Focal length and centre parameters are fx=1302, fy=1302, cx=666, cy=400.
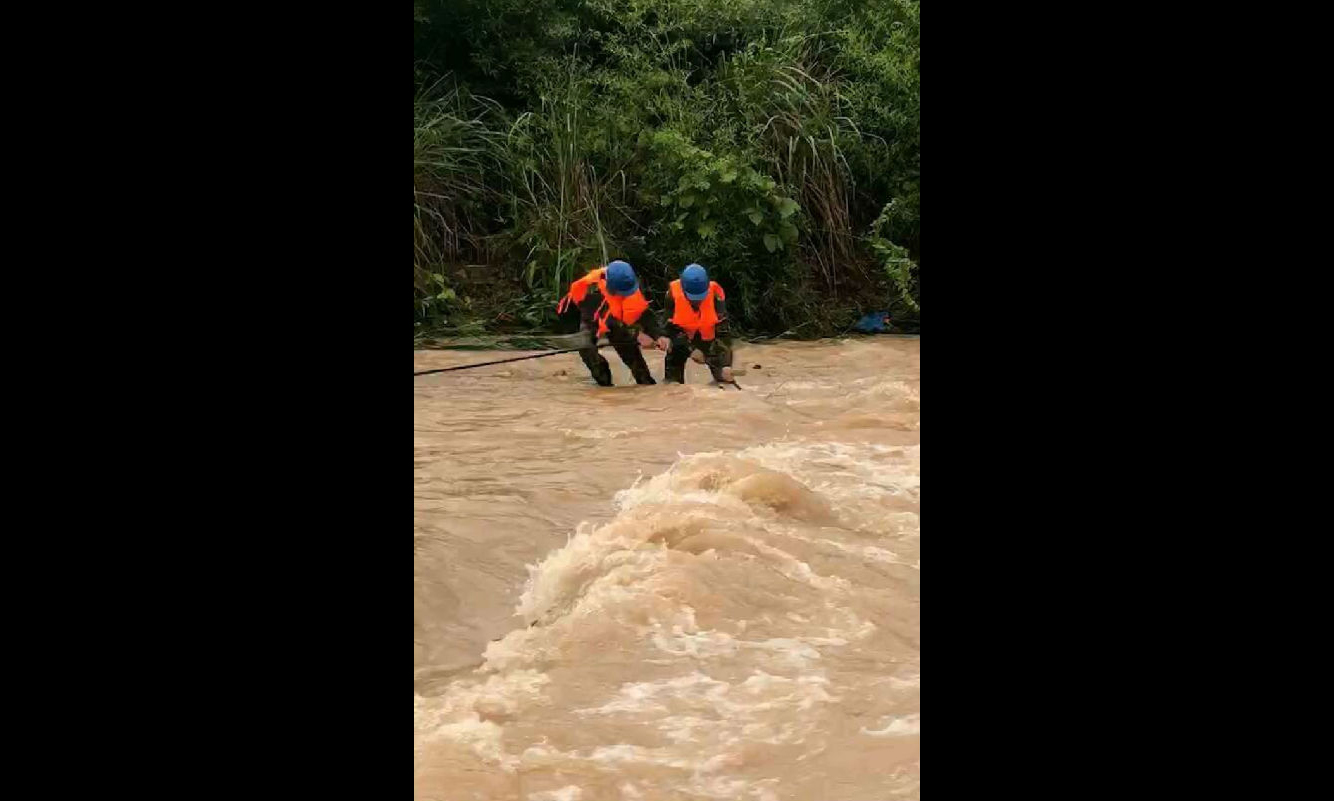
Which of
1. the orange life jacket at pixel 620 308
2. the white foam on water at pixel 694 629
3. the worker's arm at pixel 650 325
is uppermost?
the orange life jacket at pixel 620 308

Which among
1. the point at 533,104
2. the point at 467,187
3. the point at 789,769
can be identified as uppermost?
the point at 533,104

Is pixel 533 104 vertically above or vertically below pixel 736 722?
above

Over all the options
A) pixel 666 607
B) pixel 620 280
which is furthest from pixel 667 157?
pixel 666 607

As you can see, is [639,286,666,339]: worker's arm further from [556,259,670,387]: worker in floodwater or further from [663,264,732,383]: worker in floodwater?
[663,264,732,383]: worker in floodwater

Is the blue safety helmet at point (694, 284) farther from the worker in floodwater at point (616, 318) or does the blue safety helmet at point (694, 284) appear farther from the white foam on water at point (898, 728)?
the white foam on water at point (898, 728)

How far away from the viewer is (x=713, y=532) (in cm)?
554

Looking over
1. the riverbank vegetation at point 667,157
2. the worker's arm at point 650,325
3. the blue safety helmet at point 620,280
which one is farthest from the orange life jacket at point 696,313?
the riverbank vegetation at point 667,157

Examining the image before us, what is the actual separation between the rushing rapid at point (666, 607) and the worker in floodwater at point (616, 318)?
102cm

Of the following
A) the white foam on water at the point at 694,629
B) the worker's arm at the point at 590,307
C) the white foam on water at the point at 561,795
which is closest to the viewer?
the white foam on water at the point at 561,795

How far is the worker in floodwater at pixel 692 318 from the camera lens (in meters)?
9.39

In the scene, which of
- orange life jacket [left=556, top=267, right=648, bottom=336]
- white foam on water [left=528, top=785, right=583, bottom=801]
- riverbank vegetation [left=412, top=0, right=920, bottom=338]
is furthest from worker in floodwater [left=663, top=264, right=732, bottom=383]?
white foam on water [left=528, top=785, right=583, bottom=801]

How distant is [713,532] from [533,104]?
9675mm
